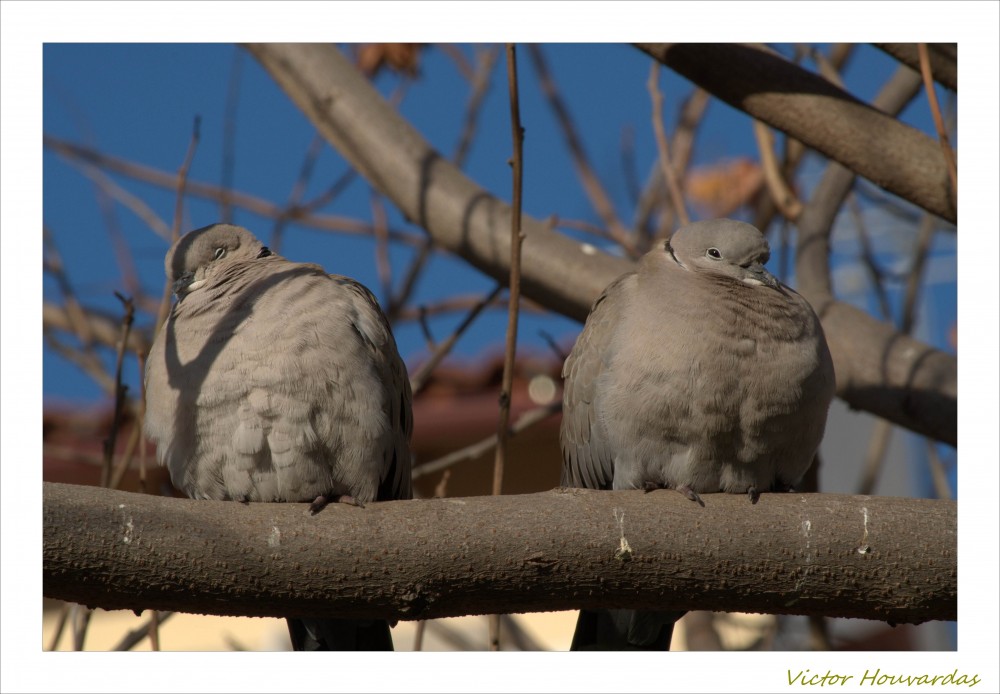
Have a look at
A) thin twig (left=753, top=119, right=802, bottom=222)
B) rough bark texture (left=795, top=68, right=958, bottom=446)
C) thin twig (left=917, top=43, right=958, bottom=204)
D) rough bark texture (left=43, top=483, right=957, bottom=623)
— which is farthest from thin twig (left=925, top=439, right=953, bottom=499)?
rough bark texture (left=43, top=483, right=957, bottom=623)

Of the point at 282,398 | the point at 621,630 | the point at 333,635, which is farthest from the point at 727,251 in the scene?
the point at 333,635

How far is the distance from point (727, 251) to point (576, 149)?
1.67 metres

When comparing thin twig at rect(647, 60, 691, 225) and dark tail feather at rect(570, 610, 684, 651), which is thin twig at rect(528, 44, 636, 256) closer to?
thin twig at rect(647, 60, 691, 225)

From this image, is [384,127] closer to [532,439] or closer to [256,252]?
[256,252]

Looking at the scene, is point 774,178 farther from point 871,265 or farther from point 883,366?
point 883,366

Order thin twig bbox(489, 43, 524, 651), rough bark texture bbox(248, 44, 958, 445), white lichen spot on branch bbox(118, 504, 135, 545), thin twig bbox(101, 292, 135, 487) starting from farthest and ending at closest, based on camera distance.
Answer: rough bark texture bbox(248, 44, 958, 445), thin twig bbox(101, 292, 135, 487), thin twig bbox(489, 43, 524, 651), white lichen spot on branch bbox(118, 504, 135, 545)

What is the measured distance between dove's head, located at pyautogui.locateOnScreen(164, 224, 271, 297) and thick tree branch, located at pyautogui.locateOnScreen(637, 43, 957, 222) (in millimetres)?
1508

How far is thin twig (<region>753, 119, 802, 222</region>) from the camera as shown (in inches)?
182

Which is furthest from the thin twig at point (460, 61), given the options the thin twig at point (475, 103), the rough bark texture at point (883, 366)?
the rough bark texture at point (883, 366)

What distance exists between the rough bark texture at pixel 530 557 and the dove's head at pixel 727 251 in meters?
0.79

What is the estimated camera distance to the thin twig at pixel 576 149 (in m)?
4.88

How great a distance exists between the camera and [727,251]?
3.40 meters

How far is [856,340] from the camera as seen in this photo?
4.17m

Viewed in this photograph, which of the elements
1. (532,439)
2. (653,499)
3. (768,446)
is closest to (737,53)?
(768,446)
